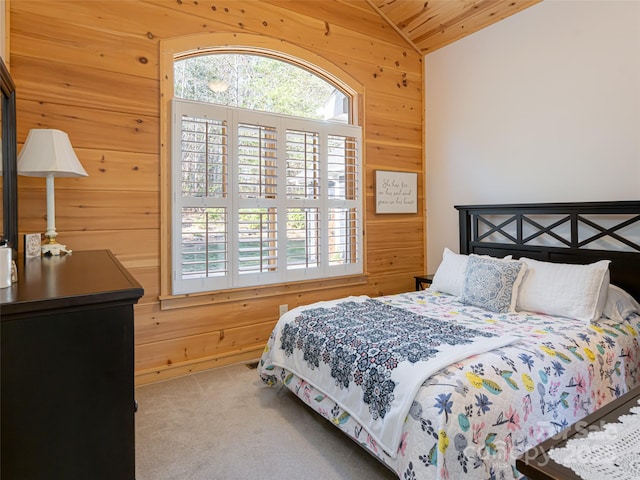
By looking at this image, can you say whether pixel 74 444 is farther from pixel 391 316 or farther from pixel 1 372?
pixel 391 316

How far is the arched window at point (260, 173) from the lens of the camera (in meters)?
2.80

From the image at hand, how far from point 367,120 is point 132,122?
6.95 feet

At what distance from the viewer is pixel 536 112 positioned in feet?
10.5

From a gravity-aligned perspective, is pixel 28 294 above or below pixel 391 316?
above

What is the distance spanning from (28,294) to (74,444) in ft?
1.13

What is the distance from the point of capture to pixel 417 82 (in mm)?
4129

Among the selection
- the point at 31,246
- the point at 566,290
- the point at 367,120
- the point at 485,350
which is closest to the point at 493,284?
the point at 566,290

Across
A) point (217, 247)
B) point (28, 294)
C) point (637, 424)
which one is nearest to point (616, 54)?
point (637, 424)

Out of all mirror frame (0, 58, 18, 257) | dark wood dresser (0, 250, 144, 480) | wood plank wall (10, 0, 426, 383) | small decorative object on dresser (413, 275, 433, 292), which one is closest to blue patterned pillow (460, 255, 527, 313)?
small decorative object on dresser (413, 275, 433, 292)

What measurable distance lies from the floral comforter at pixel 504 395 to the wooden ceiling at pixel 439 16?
2.70m

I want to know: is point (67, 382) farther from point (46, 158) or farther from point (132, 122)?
point (132, 122)

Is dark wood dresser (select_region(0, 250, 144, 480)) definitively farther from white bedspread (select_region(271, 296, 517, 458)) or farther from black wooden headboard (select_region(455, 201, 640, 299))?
black wooden headboard (select_region(455, 201, 640, 299))

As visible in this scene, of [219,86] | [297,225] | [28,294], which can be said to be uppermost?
[219,86]

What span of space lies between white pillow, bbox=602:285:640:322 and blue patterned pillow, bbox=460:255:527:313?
1.69ft
